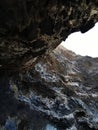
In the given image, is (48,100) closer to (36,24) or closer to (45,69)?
(45,69)

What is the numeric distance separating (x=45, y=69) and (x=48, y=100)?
2211 mm

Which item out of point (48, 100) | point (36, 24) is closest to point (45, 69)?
point (48, 100)

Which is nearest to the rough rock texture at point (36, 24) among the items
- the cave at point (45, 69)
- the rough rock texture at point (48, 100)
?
the cave at point (45, 69)

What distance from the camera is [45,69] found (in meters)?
18.6

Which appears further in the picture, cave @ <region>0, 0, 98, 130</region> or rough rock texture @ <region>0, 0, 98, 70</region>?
cave @ <region>0, 0, 98, 130</region>

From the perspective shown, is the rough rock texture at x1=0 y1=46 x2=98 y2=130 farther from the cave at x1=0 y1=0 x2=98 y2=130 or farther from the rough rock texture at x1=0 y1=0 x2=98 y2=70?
the rough rock texture at x1=0 y1=0 x2=98 y2=70

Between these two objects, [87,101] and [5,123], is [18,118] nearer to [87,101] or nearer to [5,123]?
[5,123]

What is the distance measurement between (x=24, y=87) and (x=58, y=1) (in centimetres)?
829

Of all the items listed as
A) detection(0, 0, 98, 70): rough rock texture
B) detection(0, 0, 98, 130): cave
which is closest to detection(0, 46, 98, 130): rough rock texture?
detection(0, 0, 98, 130): cave

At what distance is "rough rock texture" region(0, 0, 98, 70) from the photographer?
28.8 ft

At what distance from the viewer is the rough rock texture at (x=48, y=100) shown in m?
15.6

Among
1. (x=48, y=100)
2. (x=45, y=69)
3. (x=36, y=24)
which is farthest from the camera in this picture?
(x=45, y=69)

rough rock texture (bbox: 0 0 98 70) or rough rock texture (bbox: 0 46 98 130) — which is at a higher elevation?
rough rock texture (bbox: 0 0 98 70)

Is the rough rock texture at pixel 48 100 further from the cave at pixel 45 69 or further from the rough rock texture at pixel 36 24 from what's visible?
the rough rock texture at pixel 36 24
